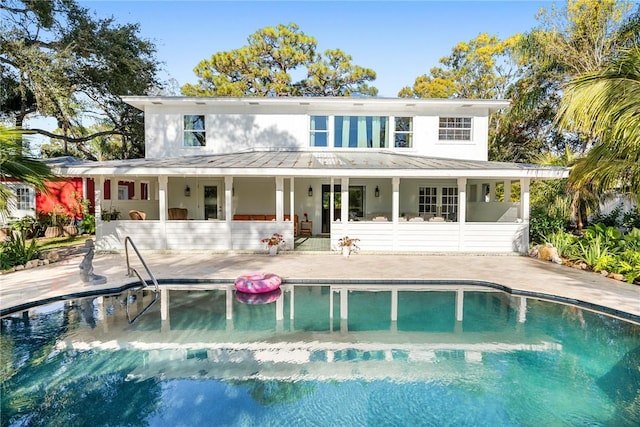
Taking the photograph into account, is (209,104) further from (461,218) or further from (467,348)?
(467,348)

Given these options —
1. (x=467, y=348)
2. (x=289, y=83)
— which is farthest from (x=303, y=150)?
(x=289, y=83)

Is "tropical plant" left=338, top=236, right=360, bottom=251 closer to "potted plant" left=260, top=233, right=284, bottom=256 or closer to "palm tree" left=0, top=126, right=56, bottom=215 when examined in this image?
"potted plant" left=260, top=233, right=284, bottom=256

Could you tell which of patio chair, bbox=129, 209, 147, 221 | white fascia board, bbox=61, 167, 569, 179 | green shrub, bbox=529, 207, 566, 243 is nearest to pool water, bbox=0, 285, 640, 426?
white fascia board, bbox=61, 167, 569, 179

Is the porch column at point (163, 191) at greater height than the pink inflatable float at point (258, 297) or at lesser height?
greater

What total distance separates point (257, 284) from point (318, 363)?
319 centimetres

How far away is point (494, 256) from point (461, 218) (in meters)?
1.69

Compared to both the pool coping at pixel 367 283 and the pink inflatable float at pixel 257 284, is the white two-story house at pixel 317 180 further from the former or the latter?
the pink inflatable float at pixel 257 284

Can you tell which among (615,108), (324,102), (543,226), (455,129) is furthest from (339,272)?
(455,129)

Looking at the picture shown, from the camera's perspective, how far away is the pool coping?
21.2ft

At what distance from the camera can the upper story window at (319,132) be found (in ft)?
48.7

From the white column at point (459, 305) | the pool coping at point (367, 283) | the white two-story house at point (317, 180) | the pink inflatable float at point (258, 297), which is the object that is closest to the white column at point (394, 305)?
the pool coping at point (367, 283)

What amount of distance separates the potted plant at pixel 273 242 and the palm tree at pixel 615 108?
8560mm

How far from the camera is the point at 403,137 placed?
48.6 feet

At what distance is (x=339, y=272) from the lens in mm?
9164
